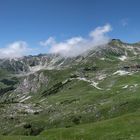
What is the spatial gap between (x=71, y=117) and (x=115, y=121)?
89.9m

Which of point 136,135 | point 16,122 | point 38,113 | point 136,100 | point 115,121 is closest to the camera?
point 136,135

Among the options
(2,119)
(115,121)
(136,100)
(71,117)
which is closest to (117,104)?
(136,100)

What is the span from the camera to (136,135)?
179 ft

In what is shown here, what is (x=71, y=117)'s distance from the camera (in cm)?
15500

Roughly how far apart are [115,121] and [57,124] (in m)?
88.5

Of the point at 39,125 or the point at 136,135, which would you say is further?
the point at 39,125

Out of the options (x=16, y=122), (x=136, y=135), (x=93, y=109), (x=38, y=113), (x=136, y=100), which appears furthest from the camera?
(x=38, y=113)

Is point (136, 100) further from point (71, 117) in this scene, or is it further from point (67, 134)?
point (67, 134)

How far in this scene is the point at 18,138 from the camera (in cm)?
5784

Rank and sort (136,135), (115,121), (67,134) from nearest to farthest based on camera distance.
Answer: (136,135) < (67,134) < (115,121)

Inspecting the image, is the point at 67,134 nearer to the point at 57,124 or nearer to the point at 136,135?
the point at 136,135

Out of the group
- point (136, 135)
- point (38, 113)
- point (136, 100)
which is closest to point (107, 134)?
point (136, 135)

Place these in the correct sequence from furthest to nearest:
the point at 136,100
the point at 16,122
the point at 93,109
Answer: the point at 16,122 < the point at 93,109 < the point at 136,100

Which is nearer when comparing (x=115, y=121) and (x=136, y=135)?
(x=136, y=135)
